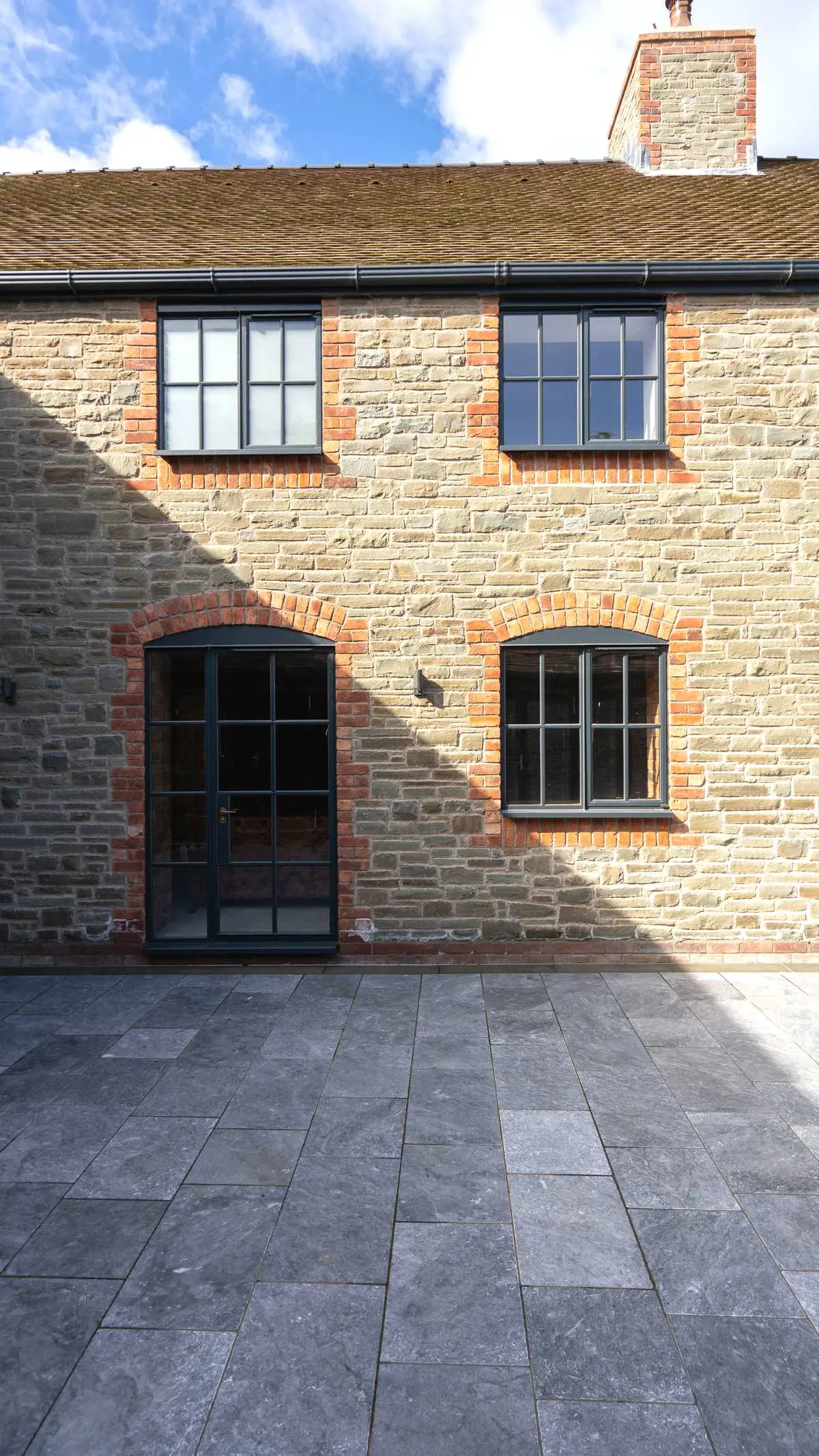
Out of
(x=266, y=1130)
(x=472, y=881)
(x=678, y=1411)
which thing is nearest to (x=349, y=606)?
(x=472, y=881)

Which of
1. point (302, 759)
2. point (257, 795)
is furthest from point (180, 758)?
point (302, 759)

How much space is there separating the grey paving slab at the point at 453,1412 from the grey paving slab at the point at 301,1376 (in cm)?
8

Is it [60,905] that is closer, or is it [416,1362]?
[416,1362]

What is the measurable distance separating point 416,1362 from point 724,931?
17.2ft

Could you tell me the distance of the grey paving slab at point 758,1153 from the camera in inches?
151

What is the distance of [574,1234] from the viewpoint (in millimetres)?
3484

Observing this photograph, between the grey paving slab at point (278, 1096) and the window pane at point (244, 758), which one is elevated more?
the window pane at point (244, 758)

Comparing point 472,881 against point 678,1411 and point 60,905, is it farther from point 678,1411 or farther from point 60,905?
point 678,1411

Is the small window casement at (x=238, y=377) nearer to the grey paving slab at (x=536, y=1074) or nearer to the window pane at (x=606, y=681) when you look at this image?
the window pane at (x=606, y=681)

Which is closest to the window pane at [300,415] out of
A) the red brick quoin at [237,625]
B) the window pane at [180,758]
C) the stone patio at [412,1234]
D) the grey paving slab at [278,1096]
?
the red brick quoin at [237,625]

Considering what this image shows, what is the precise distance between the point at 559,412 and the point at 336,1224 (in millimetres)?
6579

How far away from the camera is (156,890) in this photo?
7402mm

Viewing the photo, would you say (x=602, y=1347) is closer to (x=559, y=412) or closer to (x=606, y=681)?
(x=606, y=681)

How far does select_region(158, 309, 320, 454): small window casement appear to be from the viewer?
7.29 meters
